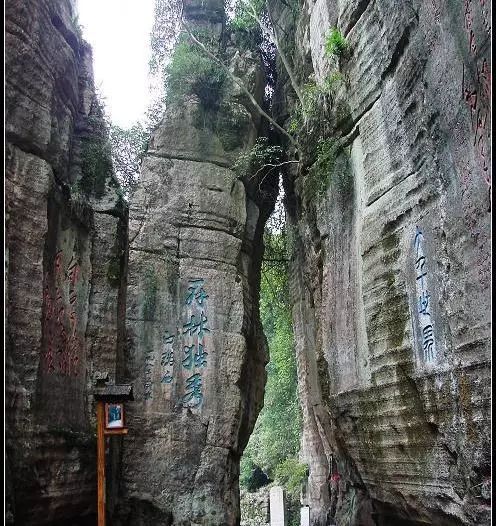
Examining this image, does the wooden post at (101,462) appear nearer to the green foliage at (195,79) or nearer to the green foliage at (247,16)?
the green foliage at (195,79)

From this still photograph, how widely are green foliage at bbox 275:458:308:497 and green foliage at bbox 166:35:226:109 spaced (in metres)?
9.42

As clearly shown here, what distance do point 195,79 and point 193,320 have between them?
435 cm

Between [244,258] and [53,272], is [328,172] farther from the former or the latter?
[53,272]

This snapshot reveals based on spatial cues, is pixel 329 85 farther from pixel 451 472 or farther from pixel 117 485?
pixel 117 485

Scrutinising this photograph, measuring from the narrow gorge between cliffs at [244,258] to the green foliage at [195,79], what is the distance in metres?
0.03

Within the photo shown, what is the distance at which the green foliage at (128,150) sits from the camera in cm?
1052

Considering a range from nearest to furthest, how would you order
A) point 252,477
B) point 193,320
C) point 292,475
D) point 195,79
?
1. point 193,320
2. point 195,79
3. point 292,475
4. point 252,477

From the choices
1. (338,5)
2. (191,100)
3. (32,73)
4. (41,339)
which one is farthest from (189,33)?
(41,339)

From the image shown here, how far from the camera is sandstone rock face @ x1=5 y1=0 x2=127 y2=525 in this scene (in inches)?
210

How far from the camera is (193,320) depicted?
28.8ft

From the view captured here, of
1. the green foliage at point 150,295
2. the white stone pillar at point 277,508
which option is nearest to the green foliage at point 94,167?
the green foliage at point 150,295

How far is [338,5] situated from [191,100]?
10.9 feet

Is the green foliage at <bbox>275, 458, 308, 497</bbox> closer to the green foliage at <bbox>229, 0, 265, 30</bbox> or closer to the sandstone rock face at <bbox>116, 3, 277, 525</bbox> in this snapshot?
the sandstone rock face at <bbox>116, 3, 277, 525</bbox>

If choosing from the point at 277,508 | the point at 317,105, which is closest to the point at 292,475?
the point at 277,508
